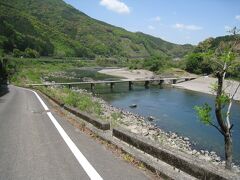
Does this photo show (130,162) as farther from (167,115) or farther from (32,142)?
(167,115)

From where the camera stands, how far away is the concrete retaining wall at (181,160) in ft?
16.7

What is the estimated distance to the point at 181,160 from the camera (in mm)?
6047

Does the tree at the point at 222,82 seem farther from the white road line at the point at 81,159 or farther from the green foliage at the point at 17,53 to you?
the green foliage at the point at 17,53

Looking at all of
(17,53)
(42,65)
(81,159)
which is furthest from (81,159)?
(17,53)

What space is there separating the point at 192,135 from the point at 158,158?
22.1m

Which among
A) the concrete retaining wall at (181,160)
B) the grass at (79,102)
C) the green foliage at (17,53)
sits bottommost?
the grass at (79,102)

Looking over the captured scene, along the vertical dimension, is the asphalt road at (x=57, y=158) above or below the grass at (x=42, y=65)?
above

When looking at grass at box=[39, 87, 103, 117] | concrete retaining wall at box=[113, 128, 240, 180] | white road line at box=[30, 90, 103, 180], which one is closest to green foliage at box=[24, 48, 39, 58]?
grass at box=[39, 87, 103, 117]

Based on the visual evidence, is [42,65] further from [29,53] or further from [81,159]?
[81,159]

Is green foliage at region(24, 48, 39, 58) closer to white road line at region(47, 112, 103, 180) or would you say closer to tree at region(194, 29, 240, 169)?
white road line at region(47, 112, 103, 180)

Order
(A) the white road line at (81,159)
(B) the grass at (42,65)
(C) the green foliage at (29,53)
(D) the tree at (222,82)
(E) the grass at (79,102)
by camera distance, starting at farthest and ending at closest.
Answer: (C) the green foliage at (29,53) → (B) the grass at (42,65) → (E) the grass at (79,102) → (D) the tree at (222,82) → (A) the white road line at (81,159)

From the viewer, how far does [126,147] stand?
7852 millimetres

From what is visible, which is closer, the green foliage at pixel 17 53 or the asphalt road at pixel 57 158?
the asphalt road at pixel 57 158

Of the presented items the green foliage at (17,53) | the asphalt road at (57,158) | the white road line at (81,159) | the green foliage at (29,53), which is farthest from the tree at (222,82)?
the green foliage at (29,53)
